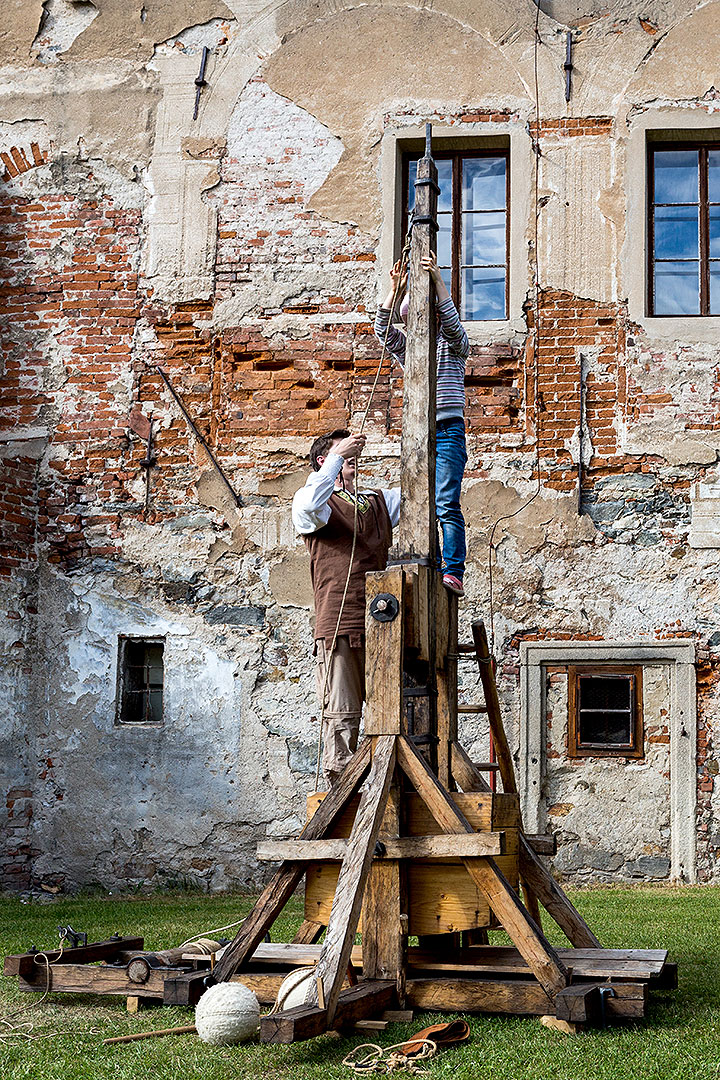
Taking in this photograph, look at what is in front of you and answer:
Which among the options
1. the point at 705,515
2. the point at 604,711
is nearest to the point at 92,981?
the point at 604,711

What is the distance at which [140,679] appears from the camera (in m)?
9.34

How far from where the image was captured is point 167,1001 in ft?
14.7

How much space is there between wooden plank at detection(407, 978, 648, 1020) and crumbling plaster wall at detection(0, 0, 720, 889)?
14.1 feet

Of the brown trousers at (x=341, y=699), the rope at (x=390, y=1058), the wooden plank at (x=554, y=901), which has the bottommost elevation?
the rope at (x=390, y=1058)

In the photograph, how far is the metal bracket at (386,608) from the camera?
466 cm

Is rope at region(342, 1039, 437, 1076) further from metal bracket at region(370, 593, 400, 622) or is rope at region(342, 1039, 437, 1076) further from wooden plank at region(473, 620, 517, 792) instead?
wooden plank at region(473, 620, 517, 792)

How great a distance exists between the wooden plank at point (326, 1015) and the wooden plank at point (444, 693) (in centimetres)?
88

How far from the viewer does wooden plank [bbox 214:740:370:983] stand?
459 cm

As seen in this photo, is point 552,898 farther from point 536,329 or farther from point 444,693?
point 536,329

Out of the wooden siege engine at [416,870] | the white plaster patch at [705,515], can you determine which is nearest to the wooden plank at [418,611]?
the wooden siege engine at [416,870]

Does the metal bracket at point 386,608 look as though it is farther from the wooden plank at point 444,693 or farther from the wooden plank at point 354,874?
the wooden plank at point 354,874

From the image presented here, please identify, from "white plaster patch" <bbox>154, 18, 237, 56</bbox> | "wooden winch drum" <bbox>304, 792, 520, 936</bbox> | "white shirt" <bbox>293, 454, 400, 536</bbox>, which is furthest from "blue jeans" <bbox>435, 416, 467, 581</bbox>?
"white plaster patch" <bbox>154, 18, 237, 56</bbox>

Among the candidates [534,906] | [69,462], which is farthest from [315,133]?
[534,906]

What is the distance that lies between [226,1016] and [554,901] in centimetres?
161
